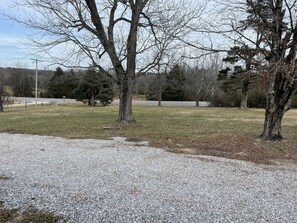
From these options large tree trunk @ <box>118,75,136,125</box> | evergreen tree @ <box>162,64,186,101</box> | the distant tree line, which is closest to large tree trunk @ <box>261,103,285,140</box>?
large tree trunk @ <box>118,75,136,125</box>

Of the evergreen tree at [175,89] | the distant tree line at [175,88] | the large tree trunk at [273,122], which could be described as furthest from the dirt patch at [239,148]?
the evergreen tree at [175,89]

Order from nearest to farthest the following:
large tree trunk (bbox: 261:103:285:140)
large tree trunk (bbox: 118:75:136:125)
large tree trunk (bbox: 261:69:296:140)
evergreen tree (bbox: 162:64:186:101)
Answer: large tree trunk (bbox: 261:69:296:140)
large tree trunk (bbox: 261:103:285:140)
large tree trunk (bbox: 118:75:136:125)
evergreen tree (bbox: 162:64:186:101)

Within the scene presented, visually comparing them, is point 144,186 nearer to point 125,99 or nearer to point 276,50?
point 276,50

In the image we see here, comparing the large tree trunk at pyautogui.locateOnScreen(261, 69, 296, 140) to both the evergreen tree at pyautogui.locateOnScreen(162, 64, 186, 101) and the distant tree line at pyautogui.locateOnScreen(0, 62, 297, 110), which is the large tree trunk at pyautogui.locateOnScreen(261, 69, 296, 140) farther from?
the evergreen tree at pyautogui.locateOnScreen(162, 64, 186, 101)

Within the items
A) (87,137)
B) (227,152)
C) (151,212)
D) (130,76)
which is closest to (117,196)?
(151,212)

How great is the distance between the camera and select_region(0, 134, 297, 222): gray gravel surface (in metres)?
3.79

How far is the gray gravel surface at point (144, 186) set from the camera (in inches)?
149

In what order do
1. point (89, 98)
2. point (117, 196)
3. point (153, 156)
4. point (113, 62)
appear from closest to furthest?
point (117, 196) → point (153, 156) → point (113, 62) → point (89, 98)

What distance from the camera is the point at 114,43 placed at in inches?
538

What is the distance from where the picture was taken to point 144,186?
16.0 feet

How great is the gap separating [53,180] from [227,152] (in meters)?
4.68

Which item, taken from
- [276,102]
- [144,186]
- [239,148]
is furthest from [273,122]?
[144,186]

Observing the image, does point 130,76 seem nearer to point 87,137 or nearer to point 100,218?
point 87,137

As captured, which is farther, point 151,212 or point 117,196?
point 117,196
